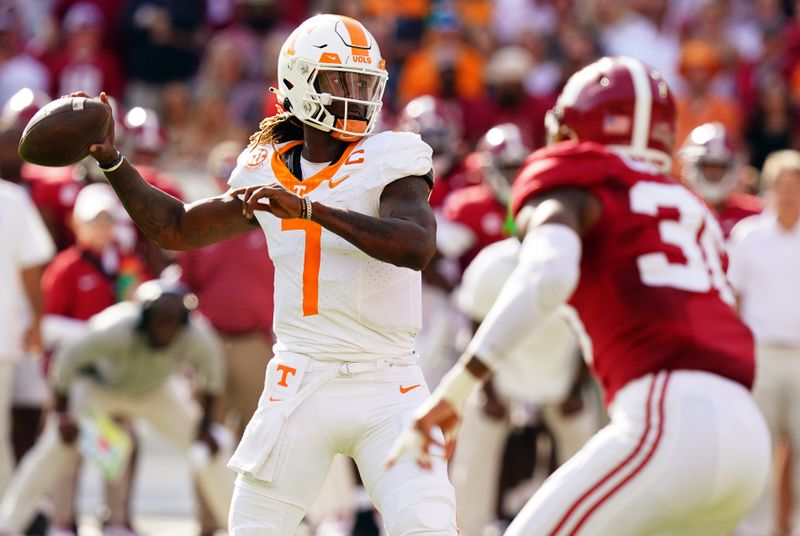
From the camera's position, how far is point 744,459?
12.6ft

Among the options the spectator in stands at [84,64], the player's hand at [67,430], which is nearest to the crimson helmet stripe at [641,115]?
the player's hand at [67,430]

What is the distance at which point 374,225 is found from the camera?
13.1ft

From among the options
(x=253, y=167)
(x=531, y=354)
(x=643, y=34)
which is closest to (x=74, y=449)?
(x=531, y=354)

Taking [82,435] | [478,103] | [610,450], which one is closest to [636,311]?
[610,450]

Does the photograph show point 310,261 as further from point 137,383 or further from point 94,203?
point 94,203

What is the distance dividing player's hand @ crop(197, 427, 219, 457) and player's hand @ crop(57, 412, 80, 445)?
0.56m

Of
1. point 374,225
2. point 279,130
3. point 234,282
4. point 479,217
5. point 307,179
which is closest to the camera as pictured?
point 374,225

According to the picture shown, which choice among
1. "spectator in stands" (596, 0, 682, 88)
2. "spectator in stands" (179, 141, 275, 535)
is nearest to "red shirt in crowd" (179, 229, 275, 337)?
"spectator in stands" (179, 141, 275, 535)

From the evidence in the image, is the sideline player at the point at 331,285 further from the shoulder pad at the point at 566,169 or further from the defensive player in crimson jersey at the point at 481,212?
the defensive player in crimson jersey at the point at 481,212

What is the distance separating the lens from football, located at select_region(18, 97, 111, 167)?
4.27 m

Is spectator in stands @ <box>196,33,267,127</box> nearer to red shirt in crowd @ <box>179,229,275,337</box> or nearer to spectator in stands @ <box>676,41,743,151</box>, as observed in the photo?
spectator in stands @ <box>676,41,743,151</box>

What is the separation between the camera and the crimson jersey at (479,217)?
8.27 m

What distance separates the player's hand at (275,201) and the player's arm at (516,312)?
0.53 meters

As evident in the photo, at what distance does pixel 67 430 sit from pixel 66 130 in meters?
3.39
